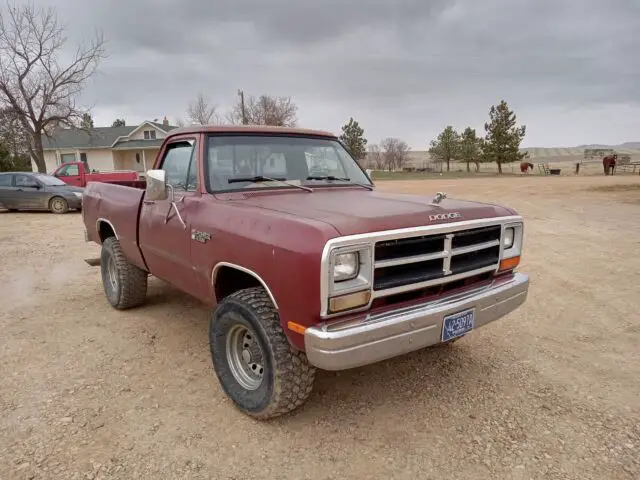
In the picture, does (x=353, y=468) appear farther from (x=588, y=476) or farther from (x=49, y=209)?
(x=49, y=209)

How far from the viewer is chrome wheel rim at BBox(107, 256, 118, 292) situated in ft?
16.7

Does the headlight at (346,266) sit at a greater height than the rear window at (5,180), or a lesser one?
lesser

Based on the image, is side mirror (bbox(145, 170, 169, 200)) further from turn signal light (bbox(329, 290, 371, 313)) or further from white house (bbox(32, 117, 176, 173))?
white house (bbox(32, 117, 176, 173))

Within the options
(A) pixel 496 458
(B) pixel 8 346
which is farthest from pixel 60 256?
(A) pixel 496 458

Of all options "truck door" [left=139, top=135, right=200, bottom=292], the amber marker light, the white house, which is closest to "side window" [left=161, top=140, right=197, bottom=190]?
"truck door" [left=139, top=135, right=200, bottom=292]

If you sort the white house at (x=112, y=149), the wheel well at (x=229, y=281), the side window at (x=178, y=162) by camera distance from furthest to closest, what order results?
the white house at (x=112, y=149) → the side window at (x=178, y=162) → the wheel well at (x=229, y=281)

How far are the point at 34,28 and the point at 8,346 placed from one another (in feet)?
101

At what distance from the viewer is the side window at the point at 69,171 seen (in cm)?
1747

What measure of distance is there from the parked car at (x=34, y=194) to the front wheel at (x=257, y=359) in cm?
1365

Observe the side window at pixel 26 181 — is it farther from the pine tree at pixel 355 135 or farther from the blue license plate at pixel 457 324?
the pine tree at pixel 355 135

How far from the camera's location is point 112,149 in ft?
125

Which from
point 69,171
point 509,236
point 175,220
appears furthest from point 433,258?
point 69,171

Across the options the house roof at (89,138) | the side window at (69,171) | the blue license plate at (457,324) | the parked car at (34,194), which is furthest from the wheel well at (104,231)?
the house roof at (89,138)

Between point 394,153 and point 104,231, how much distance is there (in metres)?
67.1
